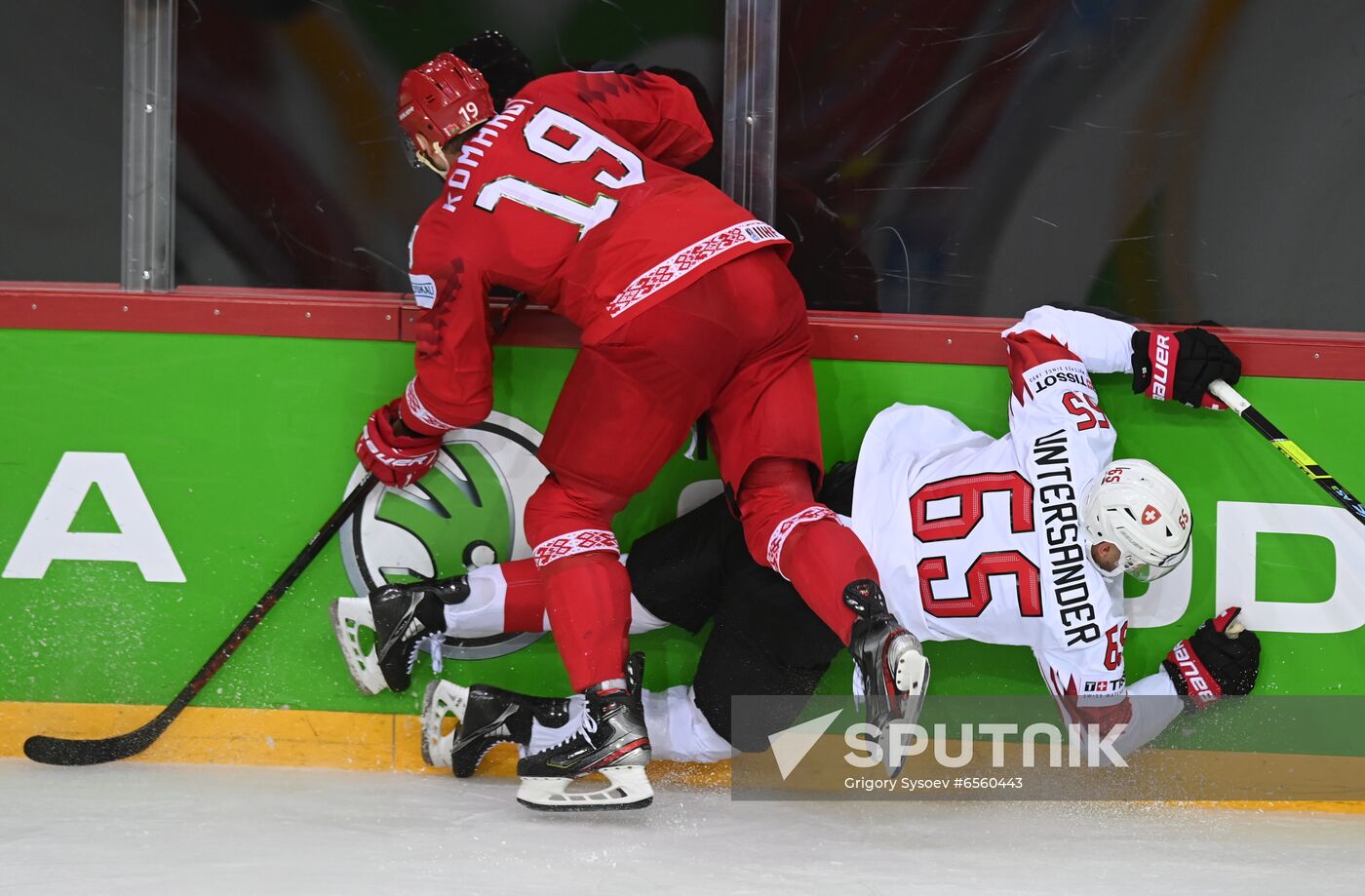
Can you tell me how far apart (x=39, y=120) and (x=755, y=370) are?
5.80 ft

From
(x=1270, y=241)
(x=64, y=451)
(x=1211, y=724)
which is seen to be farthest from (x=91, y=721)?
(x=1270, y=241)

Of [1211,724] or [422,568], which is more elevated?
[422,568]

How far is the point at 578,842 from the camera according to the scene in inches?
85.6

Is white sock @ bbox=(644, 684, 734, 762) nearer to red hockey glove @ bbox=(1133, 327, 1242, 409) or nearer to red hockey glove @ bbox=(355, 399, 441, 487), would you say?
red hockey glove @ bbox=(355, 399, 441, 487)

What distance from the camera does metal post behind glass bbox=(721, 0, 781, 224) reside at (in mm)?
2613

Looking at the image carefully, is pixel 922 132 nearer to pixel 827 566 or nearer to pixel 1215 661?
pixel 827 566

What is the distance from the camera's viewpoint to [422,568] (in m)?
2.67

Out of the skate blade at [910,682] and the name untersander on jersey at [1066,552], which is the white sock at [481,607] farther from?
the name untersander on jersey at [1066,552]

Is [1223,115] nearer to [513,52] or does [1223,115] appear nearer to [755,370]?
[755,370]

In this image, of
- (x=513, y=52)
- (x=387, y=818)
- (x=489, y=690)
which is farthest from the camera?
(x=513, y=52)

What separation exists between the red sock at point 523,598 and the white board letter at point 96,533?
2.31 ft

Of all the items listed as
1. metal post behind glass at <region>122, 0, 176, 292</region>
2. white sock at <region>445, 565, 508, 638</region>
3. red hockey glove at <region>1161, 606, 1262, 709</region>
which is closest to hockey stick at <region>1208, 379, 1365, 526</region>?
red hockey glove at <region>1161, 606, 1262, 709</region>

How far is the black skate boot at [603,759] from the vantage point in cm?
219

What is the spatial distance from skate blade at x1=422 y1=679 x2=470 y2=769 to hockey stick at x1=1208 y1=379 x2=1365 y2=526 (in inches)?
62.1
